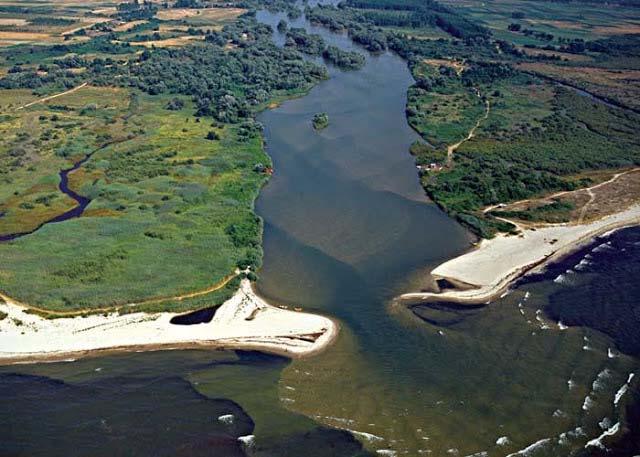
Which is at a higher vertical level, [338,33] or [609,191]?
[338,33]

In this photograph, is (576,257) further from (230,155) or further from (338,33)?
(338,33)

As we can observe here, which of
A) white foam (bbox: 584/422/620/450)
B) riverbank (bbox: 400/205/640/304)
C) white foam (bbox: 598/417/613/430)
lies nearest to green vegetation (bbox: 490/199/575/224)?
riverbank (bbox: 400/205/640/304)

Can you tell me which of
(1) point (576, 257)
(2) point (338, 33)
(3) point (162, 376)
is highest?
(2) point (338, 33)

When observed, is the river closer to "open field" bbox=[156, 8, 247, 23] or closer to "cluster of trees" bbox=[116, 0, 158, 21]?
"open field" bbox=[156, 8, 247, 23]

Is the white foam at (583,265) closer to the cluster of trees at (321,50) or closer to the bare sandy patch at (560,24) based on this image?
the cluster of trees at (321,50)

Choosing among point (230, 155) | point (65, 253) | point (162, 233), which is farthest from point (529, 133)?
point (65, 253)

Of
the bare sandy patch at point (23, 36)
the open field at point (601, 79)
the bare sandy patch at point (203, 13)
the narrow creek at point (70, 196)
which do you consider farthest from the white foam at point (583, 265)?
the bare sandy patch at point (203, 13)
